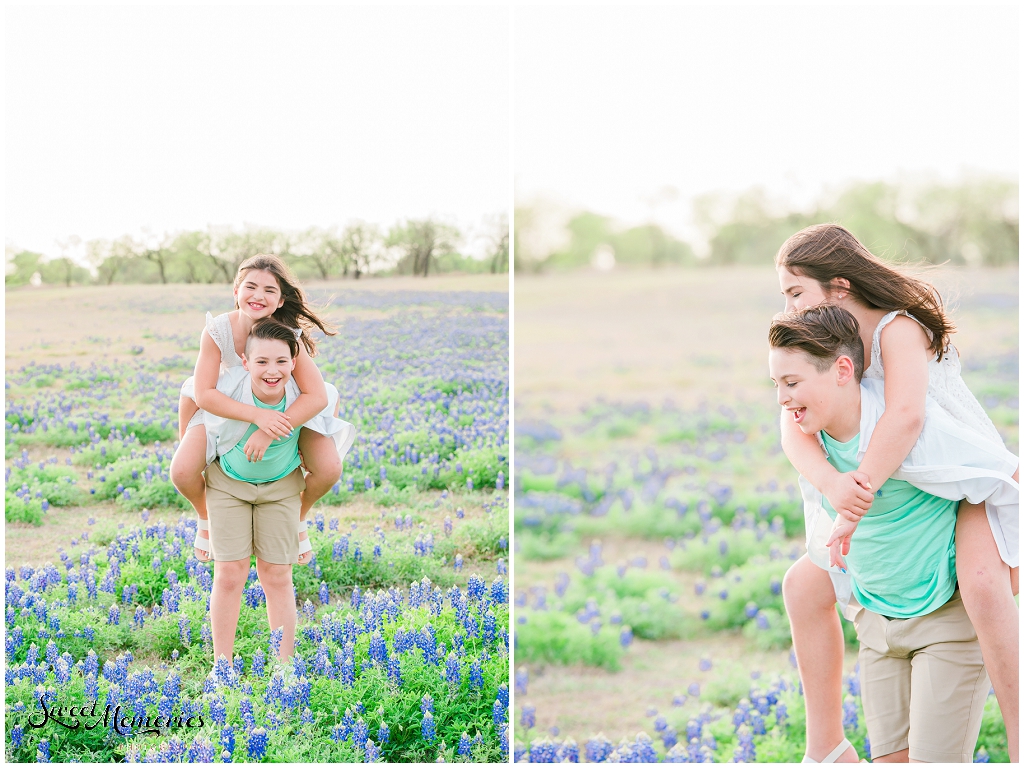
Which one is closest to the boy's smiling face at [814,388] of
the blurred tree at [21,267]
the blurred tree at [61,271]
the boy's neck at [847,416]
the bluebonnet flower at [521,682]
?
the boy's neck at [847,416]

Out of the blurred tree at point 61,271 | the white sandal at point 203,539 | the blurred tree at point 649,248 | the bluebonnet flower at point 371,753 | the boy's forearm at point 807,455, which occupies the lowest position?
the bluebonnet flower at point 371,753

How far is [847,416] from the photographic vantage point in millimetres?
Answer: 1944

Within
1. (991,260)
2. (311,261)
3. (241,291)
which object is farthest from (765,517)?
(991,260)

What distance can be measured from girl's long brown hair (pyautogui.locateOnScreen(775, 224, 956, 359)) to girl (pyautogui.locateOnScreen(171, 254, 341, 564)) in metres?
1.39

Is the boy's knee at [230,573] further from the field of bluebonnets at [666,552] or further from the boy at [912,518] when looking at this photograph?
the boy at [912,518]

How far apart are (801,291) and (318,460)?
4.85ft

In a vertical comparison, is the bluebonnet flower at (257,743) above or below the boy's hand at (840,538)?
below

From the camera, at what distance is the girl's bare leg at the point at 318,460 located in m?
2.47

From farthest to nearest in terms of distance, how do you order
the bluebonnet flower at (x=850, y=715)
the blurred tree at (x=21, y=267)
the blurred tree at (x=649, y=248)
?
1. the blurred tree at (x=649, y=248)
2. the blurred tree at (x=21, y=267)
3. the bluebonnet flower at (x=850, y=715)

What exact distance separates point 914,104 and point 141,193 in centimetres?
395

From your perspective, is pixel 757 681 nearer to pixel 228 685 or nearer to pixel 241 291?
pixel 228 685

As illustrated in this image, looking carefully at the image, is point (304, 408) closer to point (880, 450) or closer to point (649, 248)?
point (880, 450)

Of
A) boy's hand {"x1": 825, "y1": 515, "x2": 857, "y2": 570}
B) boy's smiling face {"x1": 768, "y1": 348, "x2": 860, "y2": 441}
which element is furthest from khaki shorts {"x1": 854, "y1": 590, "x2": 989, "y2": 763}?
boy's smiling face {"x1": 768, "y1": 348, "x2": 860, "y2": 441}

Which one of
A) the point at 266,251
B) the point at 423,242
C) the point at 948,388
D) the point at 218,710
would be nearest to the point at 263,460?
the point at 218,710
